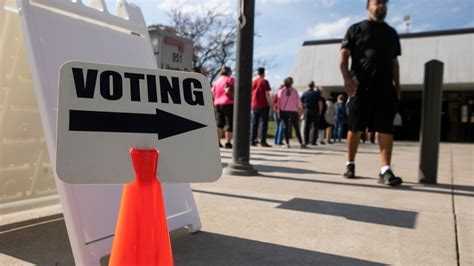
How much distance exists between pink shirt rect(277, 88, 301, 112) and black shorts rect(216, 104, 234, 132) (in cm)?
190

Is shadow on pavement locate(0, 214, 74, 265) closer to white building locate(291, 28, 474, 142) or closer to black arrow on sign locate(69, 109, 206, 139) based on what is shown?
black arrow on sign locate(69, 109, 206, 139)

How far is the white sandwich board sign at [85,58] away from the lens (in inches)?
69.6

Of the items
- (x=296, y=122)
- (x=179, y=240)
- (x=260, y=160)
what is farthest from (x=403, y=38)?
(x=179, y=240)

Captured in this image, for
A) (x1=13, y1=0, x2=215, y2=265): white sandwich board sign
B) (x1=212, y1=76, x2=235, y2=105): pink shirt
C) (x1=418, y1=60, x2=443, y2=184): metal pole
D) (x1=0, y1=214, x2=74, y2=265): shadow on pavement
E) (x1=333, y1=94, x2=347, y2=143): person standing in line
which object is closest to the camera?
(x1=13, y1=0, x2=215, y2=265): white sandwich board sign

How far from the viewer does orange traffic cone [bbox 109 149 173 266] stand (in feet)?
4.59

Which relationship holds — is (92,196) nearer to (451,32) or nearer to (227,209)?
(227,209)

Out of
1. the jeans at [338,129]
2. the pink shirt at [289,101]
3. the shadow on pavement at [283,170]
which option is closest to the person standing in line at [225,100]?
the pink shirt at [289,101]

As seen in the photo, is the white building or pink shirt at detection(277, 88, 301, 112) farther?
the white building

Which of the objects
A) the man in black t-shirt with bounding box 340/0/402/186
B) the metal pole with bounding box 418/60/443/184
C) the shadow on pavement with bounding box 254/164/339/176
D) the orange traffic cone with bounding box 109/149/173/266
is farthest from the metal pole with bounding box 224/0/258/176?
the orange traffic cone with bounding box 109/149/173/266

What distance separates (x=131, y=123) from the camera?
1.49 meters

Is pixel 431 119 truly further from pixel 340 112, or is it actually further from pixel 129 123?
pixel 340 112

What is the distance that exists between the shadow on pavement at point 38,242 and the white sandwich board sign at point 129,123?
0.84 metres

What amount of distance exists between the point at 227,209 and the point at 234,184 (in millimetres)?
1096

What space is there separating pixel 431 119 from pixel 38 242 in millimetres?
4241
